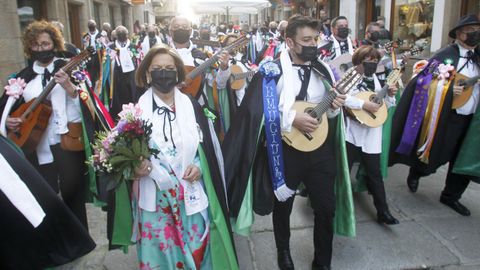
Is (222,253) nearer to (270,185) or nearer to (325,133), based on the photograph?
(270,185)

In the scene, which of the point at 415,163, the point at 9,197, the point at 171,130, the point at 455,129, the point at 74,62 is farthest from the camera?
the point at 415,163

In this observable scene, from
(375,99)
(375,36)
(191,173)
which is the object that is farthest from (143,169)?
(375,36)

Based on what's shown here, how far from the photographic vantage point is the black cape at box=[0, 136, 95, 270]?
2082 mm

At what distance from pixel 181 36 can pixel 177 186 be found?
2.50 m

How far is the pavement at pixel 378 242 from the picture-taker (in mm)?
3350

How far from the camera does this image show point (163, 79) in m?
2.64

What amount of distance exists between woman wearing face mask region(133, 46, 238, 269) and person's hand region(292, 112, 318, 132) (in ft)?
1.98

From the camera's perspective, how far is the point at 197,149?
2680 millimetres

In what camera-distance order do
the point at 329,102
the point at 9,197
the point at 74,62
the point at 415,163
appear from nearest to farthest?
the point at 9,197
the point at 329,102
the point at 74,62
the point at 415,163

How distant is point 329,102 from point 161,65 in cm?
117

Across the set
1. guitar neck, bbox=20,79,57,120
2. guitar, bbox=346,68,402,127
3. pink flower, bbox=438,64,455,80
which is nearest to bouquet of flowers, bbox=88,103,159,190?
guitar neck, bbox=20,79,57,120

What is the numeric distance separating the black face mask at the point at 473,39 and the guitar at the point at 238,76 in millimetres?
2550

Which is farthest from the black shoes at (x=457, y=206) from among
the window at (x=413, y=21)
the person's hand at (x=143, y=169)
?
the window at (x=413, y=21)

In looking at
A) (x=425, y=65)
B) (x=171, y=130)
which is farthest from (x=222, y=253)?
(x=425, y=65)
